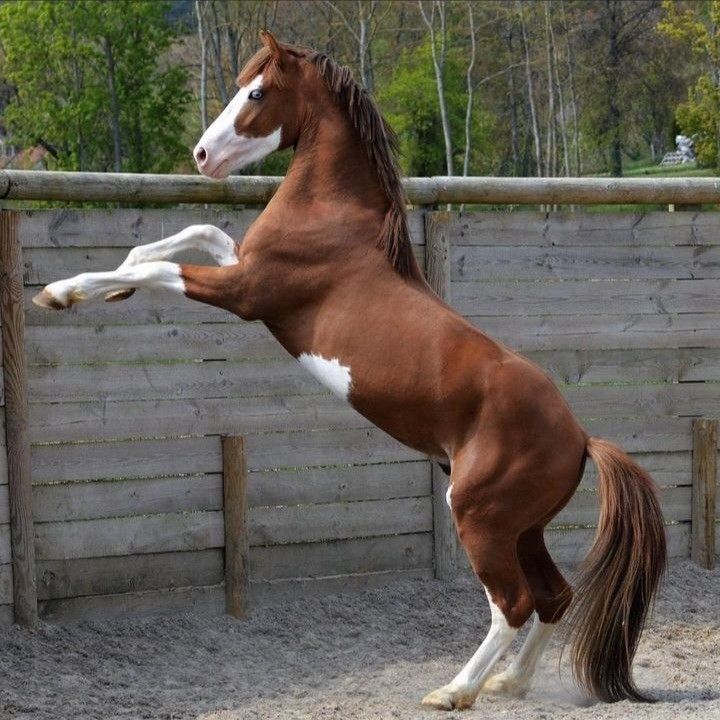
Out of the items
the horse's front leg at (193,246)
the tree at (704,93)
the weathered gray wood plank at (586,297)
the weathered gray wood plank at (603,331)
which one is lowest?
the weathered gray wood plank at (603,331)

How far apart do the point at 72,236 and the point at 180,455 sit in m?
0.97

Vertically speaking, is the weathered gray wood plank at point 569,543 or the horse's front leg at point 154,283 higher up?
the horse's front leg at point 154,283

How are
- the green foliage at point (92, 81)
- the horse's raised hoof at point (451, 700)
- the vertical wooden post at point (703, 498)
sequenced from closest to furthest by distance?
the horse's raised hoof at point (451, 700) < the vertical wooden post at point (703, 498) < the green foliage at point (92, 81)

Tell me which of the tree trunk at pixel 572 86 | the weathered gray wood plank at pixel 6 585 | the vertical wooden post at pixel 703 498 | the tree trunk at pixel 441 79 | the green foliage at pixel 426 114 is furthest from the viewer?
the green foliage at pixel 426 114

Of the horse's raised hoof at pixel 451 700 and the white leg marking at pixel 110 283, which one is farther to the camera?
the horse's raised hoof at pixel 451 700

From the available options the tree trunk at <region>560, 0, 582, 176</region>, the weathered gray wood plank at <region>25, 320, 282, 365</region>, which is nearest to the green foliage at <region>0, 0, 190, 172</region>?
the tree trunk at <region>560, 0, 582, 176</region>

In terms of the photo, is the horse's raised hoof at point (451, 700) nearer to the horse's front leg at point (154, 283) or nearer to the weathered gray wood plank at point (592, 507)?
the horse's front leg at point (154, 283)

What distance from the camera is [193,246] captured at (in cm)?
382

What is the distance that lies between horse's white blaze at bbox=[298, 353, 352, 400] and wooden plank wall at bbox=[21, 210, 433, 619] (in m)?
1.31

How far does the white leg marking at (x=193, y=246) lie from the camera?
3803 millimetres

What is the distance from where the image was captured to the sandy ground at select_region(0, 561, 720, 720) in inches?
157

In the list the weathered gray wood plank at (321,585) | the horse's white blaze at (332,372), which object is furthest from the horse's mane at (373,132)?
the weathered gray wood plank at (321,585)

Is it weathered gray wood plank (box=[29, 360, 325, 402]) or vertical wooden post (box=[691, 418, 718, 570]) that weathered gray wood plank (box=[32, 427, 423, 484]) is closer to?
weathered gray wood plank (box=[29, 360, 325, 402])

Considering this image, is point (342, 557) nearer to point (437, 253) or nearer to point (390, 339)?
point (437, 253)
